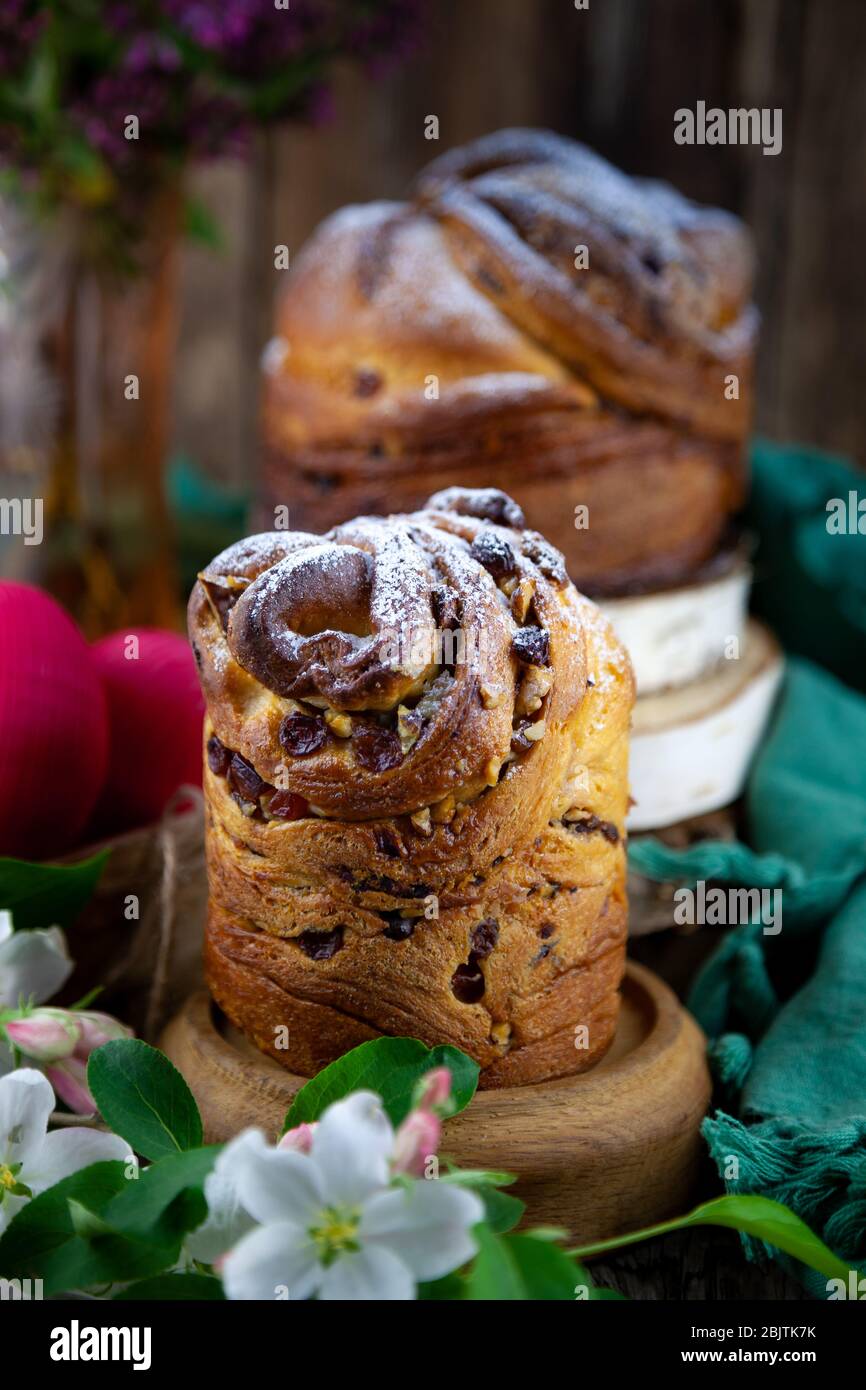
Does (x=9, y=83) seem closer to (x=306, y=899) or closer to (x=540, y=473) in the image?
(x=540, y=473)

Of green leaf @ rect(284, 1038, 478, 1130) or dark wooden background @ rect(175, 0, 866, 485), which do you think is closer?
green leaf @ rect(284, 1038, 478, 1130)

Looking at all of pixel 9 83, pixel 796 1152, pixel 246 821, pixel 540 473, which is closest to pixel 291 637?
pixel 246 821

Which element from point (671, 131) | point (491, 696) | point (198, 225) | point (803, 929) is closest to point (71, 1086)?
point (491, 696)

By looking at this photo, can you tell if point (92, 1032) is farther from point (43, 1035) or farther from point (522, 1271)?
point (522, 1271)

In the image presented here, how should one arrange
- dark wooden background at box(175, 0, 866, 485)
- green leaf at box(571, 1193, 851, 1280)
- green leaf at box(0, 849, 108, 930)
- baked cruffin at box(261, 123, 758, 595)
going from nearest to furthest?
green leaf at box(571, 1193, 851, 1280) < green leaf at box(0, 849, 108, 930) < baked cruffin at box(261, 123, 758, 595) < dark wooden background at box(175, 0, 866, 485)

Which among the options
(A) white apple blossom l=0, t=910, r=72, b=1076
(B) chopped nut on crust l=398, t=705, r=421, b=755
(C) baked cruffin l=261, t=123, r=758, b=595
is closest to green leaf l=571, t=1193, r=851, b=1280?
(B) chopped nut on crust l=398, t=705, r=421, b=755

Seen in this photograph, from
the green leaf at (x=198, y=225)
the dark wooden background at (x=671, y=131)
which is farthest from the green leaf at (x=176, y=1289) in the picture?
the dark wooden background at (x=671, y=131)

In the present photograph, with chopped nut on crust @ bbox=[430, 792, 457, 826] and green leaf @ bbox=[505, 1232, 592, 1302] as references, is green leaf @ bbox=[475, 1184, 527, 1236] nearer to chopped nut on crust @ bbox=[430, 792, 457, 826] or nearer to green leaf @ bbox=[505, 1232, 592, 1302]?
green leaf @ bbox=[505, 1232, 592, 1302]
